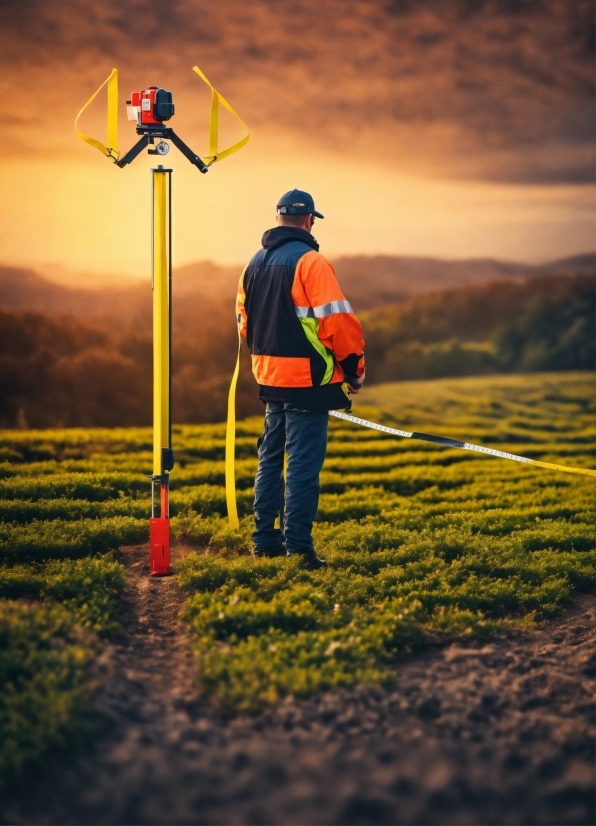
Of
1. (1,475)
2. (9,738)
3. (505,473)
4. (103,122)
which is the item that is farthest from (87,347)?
(9,738)

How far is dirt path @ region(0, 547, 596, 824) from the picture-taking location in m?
3.66

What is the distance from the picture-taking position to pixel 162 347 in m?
6.48

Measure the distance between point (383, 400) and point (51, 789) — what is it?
51.8 ft

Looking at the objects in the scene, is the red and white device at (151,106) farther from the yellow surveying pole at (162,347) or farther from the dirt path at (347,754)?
the dirt path at (347,754)

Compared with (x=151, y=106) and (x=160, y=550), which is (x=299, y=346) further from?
(x=151, y=106)

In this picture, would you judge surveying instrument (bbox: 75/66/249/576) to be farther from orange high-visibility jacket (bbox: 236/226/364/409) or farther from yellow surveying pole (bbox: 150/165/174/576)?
orange high-visibility jacket (bbox: 236/226/364/409)

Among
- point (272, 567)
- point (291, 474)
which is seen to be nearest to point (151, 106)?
point (291, 474)

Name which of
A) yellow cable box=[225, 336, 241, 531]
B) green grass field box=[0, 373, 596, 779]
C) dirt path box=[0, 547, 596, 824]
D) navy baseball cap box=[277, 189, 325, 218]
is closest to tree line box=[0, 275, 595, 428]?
green grass field box=[0, 373, 596, 779]

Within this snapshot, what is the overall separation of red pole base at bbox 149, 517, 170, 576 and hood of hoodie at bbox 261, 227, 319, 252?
2.20 m

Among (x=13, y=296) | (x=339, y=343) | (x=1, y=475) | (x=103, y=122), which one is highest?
(x=103, y=122)

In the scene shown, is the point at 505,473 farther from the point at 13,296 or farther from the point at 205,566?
the point at 13,296

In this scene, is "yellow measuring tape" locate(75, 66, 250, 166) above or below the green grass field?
above

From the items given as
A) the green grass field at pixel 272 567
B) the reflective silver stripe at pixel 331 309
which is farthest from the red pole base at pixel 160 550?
the reflective silver stripe at pixel 331 309

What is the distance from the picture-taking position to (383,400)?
63.2 ft
